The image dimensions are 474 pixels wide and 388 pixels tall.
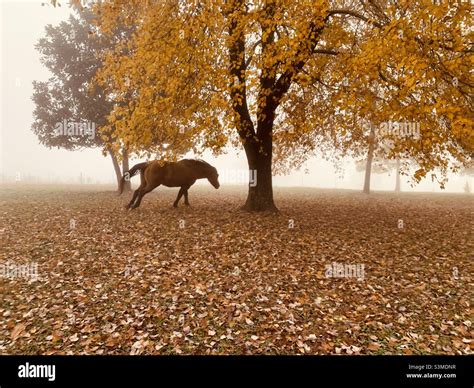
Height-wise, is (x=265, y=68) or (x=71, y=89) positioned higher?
(x=71, y=89)

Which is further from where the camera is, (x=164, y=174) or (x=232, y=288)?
(x=164, y=174)

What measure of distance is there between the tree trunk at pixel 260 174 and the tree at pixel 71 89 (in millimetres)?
14366

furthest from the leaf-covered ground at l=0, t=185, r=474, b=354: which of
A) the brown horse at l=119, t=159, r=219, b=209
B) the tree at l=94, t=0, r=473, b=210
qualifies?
the tree at l=94, t=0, r=473, b=210

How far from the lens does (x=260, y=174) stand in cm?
1585

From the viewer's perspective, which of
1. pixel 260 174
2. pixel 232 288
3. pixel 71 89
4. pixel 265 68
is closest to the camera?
pixel 232 288

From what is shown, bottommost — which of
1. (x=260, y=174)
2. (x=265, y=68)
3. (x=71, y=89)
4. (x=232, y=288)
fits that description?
(x=232, y=288)

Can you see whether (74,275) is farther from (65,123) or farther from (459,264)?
(65,123)

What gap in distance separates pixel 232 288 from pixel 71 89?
2555 centimetres

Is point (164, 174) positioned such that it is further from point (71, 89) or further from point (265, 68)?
point (71, 89)

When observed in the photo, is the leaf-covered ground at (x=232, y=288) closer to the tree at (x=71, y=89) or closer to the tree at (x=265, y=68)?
the tree at (x=265, y=68)

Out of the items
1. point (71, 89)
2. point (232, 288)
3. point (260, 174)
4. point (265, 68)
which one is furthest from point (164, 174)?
point (71, 89)

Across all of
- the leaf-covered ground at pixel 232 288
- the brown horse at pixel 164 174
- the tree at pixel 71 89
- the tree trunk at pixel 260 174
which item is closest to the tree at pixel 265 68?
the tree trunk at pixel 260 174

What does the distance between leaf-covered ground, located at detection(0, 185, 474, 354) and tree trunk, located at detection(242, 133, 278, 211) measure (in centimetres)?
163

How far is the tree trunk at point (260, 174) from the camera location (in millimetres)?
15826
